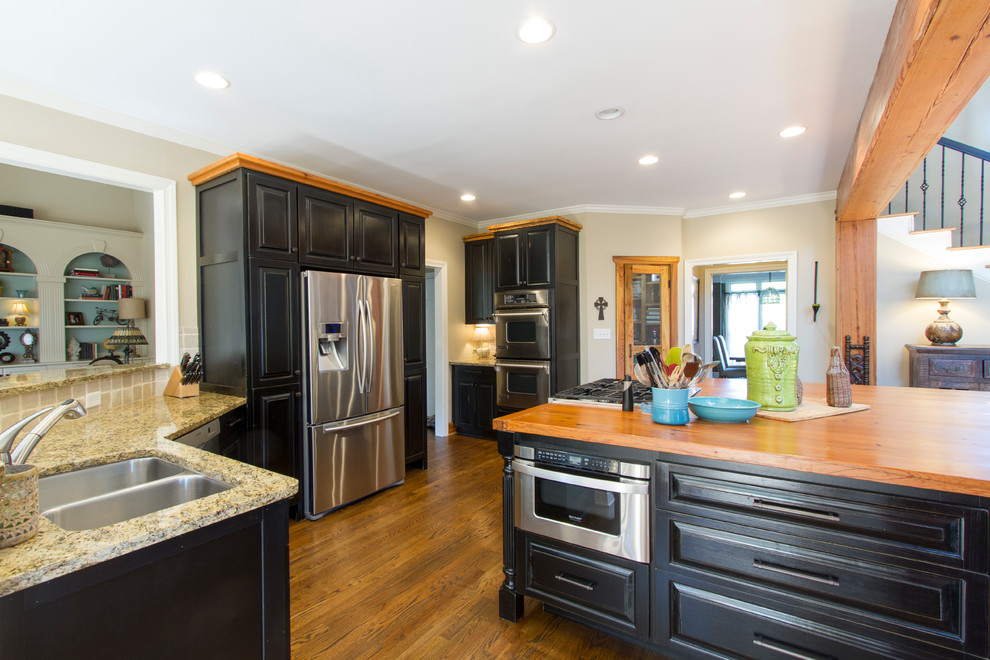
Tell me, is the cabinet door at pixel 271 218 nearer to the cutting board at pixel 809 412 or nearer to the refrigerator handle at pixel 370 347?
the refrigerator handle at pixel 370 347

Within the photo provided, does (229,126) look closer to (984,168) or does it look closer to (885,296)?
(885,296)

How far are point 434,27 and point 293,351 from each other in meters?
2.08

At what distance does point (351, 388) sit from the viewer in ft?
10.5

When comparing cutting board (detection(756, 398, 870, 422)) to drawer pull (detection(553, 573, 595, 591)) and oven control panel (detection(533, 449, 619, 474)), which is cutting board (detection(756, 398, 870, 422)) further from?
drawer pull (detection(553, 573, 595, 591))

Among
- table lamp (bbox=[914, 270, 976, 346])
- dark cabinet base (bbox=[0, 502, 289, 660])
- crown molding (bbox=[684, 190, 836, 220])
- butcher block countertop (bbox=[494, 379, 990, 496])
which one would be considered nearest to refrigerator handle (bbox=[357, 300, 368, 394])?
butcher block countertop (bbox=[494, 379, 990, 496])

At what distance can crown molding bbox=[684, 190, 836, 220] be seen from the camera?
4598 mm

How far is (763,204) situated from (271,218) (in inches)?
190

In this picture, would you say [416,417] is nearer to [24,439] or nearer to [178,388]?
[178,388]

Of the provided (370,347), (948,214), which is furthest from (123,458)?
(948,214)

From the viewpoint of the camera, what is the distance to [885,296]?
4.45 meters

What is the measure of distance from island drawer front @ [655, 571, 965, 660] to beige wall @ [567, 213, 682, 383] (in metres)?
3.58

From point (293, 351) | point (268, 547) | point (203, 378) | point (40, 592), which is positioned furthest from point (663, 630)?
point (203, 378)

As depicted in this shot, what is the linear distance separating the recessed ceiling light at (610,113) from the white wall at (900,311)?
3441 mm

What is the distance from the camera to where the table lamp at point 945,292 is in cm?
394
